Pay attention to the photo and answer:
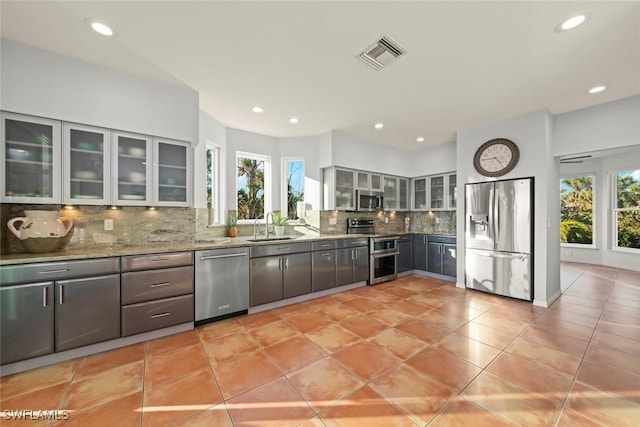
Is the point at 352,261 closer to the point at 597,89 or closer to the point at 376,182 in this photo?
the point at 376,182

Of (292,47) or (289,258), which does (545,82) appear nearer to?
(292,47)

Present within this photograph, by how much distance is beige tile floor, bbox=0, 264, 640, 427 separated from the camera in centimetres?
158

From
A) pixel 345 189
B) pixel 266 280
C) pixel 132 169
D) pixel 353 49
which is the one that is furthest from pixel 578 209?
pixel 132 169

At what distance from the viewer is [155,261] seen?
255cm

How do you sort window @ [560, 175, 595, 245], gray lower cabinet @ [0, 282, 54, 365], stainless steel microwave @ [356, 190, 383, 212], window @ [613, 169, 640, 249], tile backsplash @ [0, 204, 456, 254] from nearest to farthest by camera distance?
gray lower cabinet @ [0, 282, 54, 365] → tile backsplash @ [0, 204, 456, 254] → stainless steel microwave @ [356, 190, 383, 212] → window @ [613, 169, 640, 249] → window @ [560, 175, 595, 245]

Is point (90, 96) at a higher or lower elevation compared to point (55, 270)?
higher

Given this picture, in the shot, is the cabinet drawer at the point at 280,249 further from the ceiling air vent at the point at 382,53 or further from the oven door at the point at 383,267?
the ceiling air vent at the point at 382,53

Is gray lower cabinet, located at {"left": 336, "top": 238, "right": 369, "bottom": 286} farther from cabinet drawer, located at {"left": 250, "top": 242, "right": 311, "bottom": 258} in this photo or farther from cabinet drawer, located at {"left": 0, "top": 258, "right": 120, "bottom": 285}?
cabinet drawer, located at {"left": 0, "top": 258, "right": 120, "bottom": 285}

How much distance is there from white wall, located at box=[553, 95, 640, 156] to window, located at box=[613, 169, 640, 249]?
3.60m

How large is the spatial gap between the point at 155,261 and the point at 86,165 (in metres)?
1.19

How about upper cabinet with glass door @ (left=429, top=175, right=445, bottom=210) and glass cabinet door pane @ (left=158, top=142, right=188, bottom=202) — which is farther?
upper cabinet with glass door @ (left=429, top=175, right=445, bottom=210)


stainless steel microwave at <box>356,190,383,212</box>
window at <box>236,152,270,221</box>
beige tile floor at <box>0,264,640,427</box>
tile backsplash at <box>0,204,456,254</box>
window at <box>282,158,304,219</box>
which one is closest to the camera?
beige tile floor at <box>0,264,640,427</box>

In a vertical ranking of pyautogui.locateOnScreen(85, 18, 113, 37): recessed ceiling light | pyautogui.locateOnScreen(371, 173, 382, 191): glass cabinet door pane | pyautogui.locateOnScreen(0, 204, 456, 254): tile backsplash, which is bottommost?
pyautogui.locateOnScreen(0, 204, 456, 254): tile backsplash

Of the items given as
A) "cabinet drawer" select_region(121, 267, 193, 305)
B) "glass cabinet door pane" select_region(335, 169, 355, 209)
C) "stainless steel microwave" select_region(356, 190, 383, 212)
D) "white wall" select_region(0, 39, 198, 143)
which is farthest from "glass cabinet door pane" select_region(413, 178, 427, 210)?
"cabinet drawer" select_region(121, 267, 193, 305)
